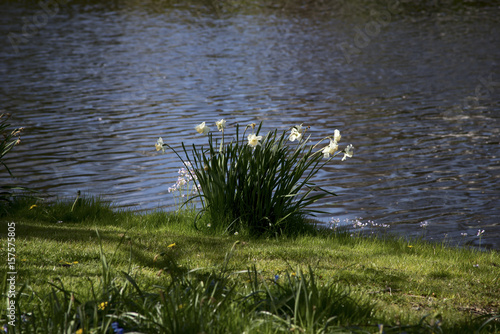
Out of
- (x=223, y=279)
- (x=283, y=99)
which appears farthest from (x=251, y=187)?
(x=283, y=99)

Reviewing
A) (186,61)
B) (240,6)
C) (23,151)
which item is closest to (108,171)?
(23,151)

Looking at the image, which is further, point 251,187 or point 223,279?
point 251,187

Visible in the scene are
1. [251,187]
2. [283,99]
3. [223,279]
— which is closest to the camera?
[223,279]

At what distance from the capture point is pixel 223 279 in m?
3.59

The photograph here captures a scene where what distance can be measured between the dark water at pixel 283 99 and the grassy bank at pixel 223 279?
127 cm

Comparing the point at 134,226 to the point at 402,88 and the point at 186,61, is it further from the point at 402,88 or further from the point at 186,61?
the point at 186,61

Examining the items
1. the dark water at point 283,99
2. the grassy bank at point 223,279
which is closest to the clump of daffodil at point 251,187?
the grassy bank at point 223,279

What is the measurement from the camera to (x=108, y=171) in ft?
30.6

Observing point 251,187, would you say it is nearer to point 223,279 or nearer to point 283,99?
point 223,279

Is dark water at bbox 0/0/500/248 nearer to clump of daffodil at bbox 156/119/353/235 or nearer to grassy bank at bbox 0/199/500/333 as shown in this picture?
grassy bank at bbox 0/199/500/333

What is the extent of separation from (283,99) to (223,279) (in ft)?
36.9

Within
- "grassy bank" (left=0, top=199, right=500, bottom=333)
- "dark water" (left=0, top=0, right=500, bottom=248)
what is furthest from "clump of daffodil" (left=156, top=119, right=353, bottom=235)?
"dark water" (left=0, top=0, right=500, bottom=248)

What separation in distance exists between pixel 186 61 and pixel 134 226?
14.3 metres

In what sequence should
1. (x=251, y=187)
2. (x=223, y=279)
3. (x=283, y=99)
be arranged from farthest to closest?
(x=283, y=99)
(x=251, y=187)
(x=223, y=279)
